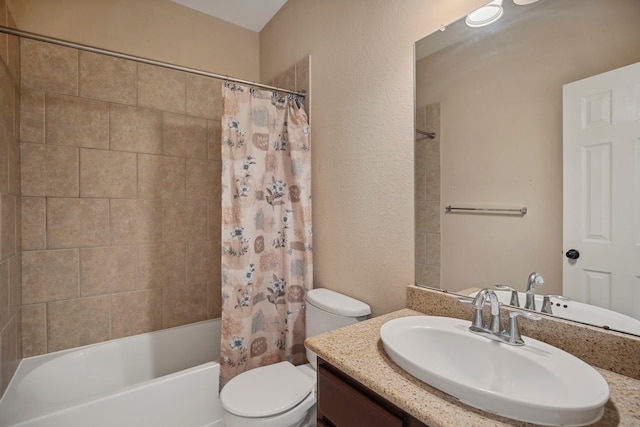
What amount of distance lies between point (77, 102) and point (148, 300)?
1.35m

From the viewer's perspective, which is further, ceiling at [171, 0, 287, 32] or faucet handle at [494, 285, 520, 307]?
ceiling at [171, 0, 287, 32]

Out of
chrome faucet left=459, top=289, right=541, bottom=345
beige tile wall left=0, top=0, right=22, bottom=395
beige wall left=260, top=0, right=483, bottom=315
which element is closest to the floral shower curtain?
beige wall left=260, top=0, right=483, bottom=315

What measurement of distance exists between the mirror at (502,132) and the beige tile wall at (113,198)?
1.67 m

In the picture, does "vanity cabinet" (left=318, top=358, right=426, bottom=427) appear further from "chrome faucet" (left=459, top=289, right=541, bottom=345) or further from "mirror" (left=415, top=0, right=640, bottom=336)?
"mirror" (left=415, top=0, right=640, bottom=336)

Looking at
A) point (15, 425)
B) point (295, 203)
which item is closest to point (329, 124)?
point (295, 203)

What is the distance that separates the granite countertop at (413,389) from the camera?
619mm

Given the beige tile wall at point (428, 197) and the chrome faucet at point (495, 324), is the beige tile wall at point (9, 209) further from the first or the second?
the chrome faucet at point (495, 324)

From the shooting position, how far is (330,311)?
5.00ft

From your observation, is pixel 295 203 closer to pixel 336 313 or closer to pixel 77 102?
pixel 336 313

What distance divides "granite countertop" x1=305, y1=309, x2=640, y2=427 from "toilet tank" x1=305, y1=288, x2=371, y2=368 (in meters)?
0.41

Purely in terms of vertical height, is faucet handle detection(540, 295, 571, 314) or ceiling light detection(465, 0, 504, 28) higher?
ceiling light detection(465, 0, 504, 28)

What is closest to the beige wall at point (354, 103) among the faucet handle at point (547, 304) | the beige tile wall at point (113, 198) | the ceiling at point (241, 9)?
the ceiling at point (241, 9)

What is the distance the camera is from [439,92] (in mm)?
1239

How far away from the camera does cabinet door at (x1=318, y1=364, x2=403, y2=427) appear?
2.51 feet
